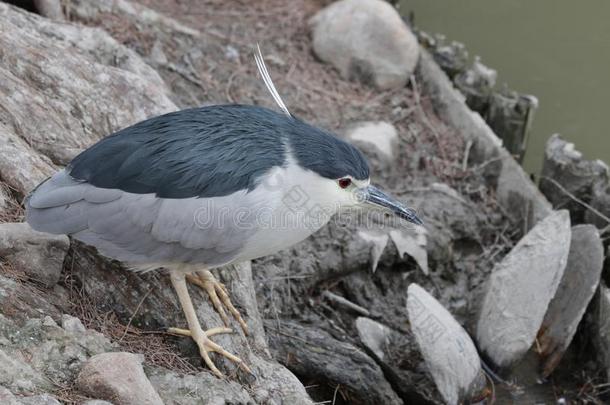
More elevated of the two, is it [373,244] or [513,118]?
[513,118]

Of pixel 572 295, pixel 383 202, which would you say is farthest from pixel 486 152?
pixel 383 202

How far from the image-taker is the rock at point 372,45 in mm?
6488

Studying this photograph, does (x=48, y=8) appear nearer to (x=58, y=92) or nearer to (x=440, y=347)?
(x=58, y=92)

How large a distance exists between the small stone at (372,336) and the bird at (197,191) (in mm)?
1205

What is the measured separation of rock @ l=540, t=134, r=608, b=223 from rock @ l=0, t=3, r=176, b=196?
2.69 meters

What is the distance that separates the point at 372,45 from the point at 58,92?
305 cm

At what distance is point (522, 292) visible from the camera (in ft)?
15.4

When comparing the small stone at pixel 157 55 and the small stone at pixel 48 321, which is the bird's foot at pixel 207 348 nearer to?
the small stone at pixel 48 321

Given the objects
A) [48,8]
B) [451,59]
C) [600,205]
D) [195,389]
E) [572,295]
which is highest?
[48,8]

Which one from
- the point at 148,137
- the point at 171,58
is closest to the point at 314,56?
the point at 171,58

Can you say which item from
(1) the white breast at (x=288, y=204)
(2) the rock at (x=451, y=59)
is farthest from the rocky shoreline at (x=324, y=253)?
(1) the white breast at (x=288, y=204)

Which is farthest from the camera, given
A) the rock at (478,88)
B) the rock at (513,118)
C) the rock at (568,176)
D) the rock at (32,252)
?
the rock at (478,88)

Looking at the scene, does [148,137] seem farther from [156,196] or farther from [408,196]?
[408,196]

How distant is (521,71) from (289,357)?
4727 millimetres
